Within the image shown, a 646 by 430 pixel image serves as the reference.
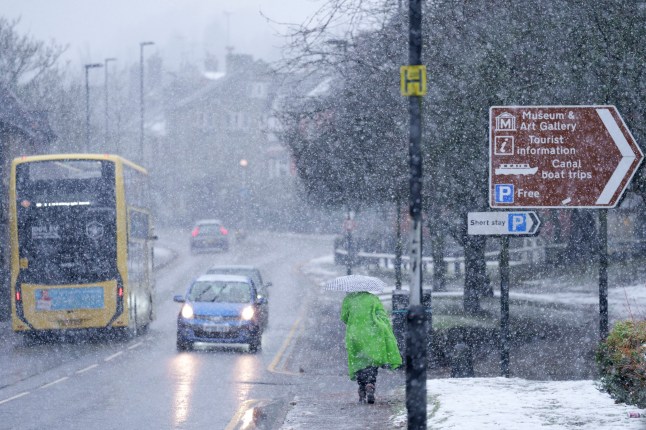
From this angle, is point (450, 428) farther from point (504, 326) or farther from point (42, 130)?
point (42, 130)

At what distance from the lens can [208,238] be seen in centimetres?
5809

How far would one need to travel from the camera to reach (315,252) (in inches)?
2470

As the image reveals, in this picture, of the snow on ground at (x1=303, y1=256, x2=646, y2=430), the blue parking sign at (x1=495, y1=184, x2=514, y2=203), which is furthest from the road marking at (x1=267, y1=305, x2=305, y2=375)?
the blue parking sign at (x1=495, y1=184, x2=514, y2=203)

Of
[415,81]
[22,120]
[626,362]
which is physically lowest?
[626,362]

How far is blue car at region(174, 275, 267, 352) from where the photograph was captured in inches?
826

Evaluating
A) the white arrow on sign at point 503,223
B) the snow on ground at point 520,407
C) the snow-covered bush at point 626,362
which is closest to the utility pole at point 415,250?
the snow on ground at point 520,407

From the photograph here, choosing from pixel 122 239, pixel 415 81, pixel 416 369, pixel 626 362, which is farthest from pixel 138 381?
pixel 415 81

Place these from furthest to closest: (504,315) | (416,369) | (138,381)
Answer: (138,381)
(504,315)
(416,369)

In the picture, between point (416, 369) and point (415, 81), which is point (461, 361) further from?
point (415, 81)

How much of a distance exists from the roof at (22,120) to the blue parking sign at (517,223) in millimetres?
24485

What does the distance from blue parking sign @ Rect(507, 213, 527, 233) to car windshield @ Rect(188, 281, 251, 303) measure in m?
10.5

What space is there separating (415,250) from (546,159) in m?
4.18

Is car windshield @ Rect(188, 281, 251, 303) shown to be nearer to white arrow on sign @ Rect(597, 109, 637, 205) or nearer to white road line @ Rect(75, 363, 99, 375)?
white road line @ Rect(75, 363, 99, 375)

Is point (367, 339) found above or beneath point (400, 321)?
above
